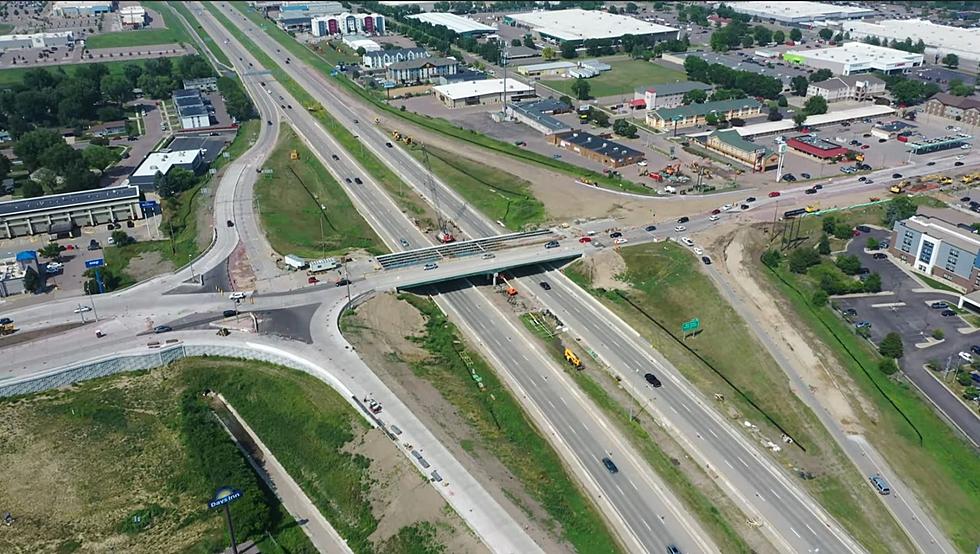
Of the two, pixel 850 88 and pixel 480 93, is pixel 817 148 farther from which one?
pixel 480 93

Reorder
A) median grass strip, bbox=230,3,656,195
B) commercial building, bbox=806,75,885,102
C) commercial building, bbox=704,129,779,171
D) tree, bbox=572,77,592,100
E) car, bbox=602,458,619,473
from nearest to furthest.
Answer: car, bbox=602,458,619,473
median grass strip, bbox=230,3,656,195
commercial building, bbox=704,129,779,171
commercial building, bbox=806,75,885,102
tree, bbox=572,77,592,100

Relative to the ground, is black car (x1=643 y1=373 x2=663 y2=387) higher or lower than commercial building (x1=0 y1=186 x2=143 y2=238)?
lower

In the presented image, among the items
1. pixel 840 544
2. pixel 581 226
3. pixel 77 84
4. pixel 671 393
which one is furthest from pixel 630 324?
pixel 77 84

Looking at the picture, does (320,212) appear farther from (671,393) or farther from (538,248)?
(671,393)

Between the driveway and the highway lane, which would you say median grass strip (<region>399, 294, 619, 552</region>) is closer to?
the highway lane

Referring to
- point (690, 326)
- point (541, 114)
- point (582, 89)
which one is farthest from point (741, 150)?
point (690, 326)

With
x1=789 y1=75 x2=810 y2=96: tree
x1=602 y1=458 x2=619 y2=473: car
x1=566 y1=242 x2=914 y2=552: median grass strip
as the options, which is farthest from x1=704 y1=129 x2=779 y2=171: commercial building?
x1=602 y1=458 x2=619 y2=473: car

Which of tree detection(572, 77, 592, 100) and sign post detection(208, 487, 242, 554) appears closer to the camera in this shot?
sign post detection(208, 487, 242, 554)
